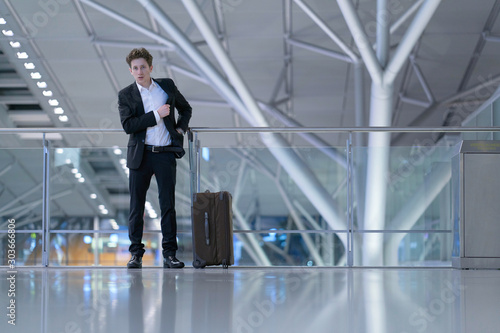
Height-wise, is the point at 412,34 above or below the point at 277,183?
above

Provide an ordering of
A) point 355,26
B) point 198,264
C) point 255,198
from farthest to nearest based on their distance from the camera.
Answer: point 355,26 < point 255,198 < point 198,264

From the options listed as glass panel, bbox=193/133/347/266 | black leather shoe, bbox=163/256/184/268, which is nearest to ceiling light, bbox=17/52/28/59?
glass panel, bbox=193/133/347/266

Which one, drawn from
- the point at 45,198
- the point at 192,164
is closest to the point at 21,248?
the point at 45,198

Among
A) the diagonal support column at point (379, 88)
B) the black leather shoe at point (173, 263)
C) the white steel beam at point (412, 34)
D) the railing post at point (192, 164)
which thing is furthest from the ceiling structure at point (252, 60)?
the black leather shoe at point (173, 263)

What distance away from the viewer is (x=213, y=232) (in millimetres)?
7238

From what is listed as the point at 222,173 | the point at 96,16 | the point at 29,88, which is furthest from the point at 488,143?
the point at 29,88

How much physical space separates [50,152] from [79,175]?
0.40m

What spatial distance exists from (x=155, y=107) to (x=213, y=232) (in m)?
1.28

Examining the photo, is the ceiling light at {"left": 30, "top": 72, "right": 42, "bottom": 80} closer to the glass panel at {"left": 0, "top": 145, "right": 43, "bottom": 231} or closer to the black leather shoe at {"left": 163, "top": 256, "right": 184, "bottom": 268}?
the glass panel at {"left": 0, "top": 145, "right": 43, "bottom": 231}

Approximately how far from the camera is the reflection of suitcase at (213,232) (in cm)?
720

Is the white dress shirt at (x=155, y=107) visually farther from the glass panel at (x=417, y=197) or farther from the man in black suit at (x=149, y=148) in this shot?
the glass panel at (x=417, y=197)

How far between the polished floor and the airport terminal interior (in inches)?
0.7

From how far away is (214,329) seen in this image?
9.04 feet

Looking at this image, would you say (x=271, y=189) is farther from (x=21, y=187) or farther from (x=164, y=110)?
(x=21, y=187)
